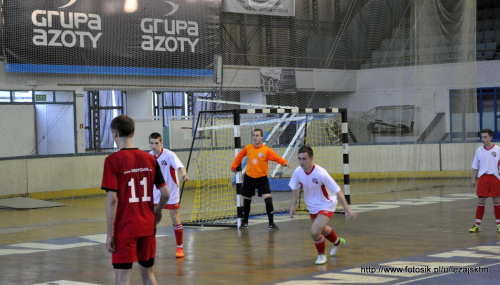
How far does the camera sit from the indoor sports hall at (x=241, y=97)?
71.0ft

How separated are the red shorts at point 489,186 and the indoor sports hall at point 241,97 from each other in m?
2.44

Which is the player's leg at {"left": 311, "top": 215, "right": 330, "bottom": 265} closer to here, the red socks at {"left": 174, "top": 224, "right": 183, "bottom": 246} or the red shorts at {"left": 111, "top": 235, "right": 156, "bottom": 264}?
the red socks at {"left": 174, "top": 224, "right": 183, "bottom": 246}

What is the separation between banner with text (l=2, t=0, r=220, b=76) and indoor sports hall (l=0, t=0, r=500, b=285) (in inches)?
1.9

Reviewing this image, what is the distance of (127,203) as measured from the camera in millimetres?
6762

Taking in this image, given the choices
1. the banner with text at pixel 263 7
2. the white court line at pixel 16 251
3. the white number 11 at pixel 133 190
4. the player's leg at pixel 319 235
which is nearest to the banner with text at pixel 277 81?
the banner with text at pixel 263 7

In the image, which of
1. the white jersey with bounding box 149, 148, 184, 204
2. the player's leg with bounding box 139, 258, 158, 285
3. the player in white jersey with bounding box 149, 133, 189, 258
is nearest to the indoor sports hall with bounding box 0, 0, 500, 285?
the player in white jersey with bounding box 149, 133, 189, 258

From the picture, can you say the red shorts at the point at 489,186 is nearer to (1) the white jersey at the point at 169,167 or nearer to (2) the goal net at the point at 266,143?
(1) the white jersey at the point at 169,167

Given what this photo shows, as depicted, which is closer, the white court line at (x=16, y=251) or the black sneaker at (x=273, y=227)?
the white court line at (x=16, y=251)

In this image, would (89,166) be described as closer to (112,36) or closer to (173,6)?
(112,36)

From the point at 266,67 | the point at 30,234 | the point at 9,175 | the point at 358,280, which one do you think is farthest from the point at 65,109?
the point at 358,280

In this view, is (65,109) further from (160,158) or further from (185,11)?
(160,158)

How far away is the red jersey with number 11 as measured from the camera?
6.69 m

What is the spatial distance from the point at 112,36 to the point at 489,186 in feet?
A: 52.1

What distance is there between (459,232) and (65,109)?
17.0 metres
